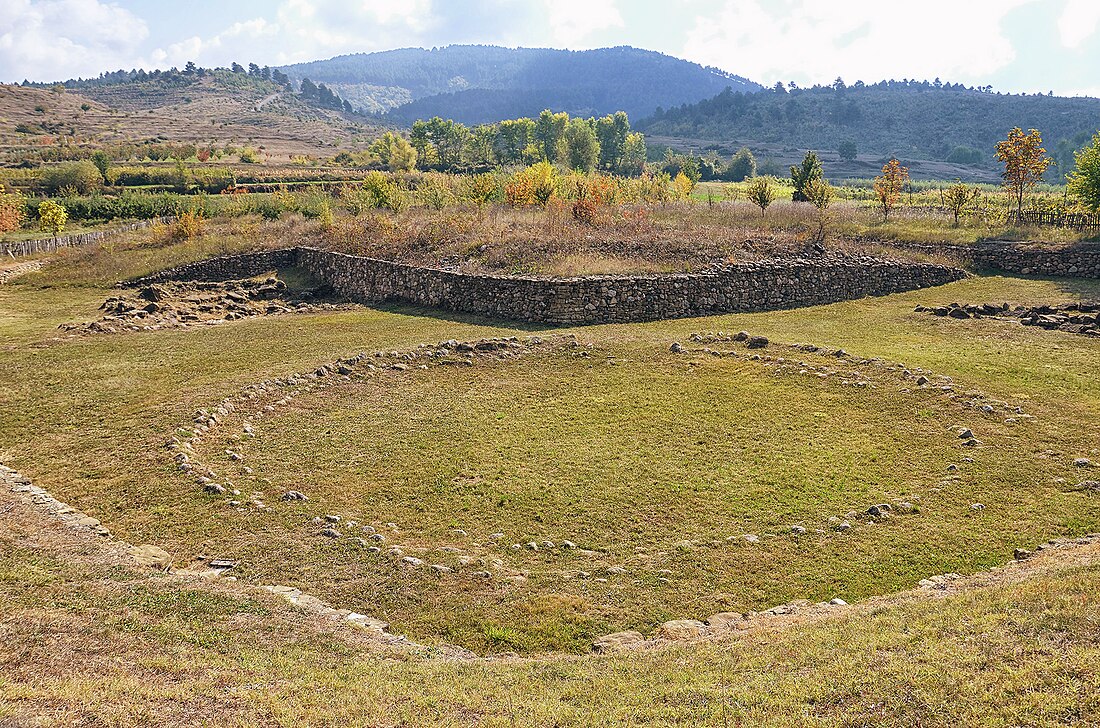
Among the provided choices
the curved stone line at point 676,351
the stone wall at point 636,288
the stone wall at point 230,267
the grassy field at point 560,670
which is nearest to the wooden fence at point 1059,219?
the stone wall at point 636,288

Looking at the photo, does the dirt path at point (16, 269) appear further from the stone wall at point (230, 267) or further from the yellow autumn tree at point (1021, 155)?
the yellow autumn tree at point (1021, 155)

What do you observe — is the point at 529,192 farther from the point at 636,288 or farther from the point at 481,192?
the point at 636,288

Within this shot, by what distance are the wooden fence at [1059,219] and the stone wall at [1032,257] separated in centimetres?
518

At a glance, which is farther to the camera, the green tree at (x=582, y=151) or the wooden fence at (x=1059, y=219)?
the green tree at (x=582, y=151)

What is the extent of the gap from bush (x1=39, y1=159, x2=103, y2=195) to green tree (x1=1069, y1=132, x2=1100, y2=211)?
7289 centimetres

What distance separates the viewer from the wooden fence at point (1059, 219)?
36969mm

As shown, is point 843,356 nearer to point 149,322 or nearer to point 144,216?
point 149,322

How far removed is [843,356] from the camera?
18938mm

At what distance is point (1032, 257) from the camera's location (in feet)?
108

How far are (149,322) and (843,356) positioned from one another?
69.1ft

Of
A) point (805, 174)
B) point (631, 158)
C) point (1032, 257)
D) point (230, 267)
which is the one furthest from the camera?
point (631, 158)

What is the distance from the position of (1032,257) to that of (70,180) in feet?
244

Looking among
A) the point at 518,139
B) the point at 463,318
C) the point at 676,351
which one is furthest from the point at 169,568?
the point at 518,139

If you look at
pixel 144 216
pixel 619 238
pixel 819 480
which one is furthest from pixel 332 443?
pixel 144 216
